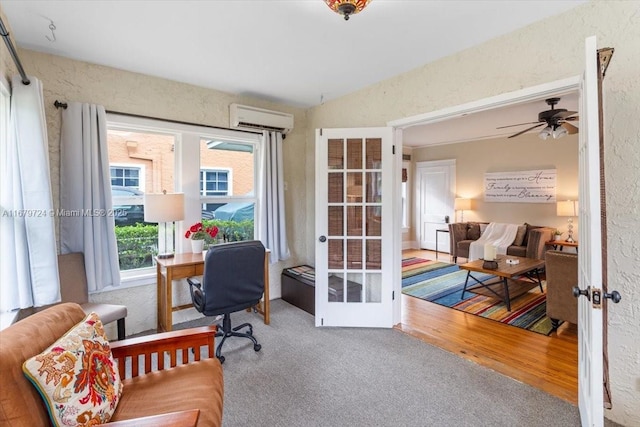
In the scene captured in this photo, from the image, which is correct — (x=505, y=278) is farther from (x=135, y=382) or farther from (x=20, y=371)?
(x=20, y=371)

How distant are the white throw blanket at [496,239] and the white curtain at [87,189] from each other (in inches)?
221

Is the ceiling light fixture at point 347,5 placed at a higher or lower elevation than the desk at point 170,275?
higher

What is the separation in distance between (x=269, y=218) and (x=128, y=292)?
1.62 m

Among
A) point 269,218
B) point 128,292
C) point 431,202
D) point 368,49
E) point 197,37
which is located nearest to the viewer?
point 197,37

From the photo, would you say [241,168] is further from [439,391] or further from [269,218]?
[439,391]

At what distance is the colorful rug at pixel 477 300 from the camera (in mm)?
3363

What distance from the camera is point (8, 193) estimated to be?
6.88 ft

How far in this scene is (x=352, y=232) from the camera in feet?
10.7

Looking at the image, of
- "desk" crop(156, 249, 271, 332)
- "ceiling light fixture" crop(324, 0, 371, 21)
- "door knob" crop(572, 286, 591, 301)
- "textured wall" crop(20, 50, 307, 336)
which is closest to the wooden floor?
"door knob" crop(572, 286, 591, 301)

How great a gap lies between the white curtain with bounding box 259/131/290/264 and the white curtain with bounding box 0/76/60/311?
6.58 ft

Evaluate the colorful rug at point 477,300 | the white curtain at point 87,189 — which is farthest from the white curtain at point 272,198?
the colorful rug at point 477,300

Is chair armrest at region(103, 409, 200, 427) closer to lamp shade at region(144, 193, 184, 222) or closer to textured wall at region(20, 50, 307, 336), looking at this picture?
lamp shade at region(144, 193, 184, 222)

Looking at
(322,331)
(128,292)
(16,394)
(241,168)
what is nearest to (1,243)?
(128,292)

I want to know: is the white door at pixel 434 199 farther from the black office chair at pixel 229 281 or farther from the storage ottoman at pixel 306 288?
the black office chair at pixel 229 281
